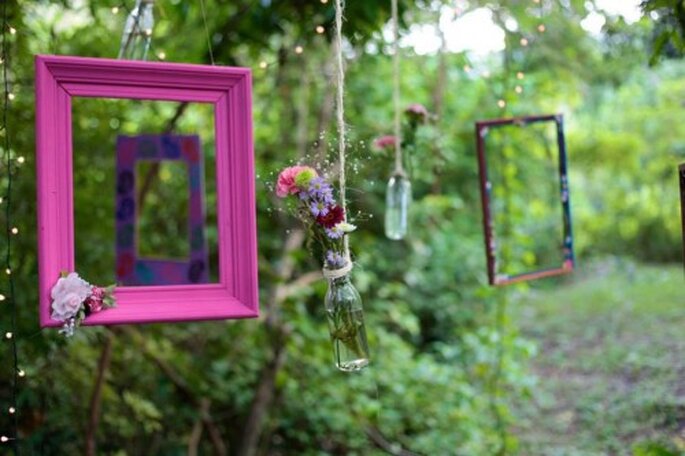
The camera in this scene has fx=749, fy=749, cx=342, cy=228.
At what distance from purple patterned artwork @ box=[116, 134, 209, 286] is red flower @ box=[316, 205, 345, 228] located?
4.67 ft

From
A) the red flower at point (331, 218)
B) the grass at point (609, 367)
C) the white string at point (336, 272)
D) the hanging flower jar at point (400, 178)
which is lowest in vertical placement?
the grass at point (609, 367)

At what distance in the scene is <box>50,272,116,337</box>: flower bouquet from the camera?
1.54m

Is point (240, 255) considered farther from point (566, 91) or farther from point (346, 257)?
point (566, 91)

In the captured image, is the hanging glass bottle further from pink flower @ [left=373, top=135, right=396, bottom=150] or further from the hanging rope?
pink flower @ [left=373, top=135, right=396, bottom=150]

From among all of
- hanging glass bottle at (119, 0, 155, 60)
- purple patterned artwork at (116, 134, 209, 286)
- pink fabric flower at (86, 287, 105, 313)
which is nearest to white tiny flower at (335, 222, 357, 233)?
pink fabric flower at (86, 287, 105, 313)

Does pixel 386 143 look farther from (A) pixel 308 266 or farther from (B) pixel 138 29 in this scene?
(A) pixel 308 266

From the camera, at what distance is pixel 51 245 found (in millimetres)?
1579

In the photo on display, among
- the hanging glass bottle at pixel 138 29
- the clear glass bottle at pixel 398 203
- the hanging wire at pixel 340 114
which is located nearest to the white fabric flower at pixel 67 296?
the hanging wire at pixel 340 114

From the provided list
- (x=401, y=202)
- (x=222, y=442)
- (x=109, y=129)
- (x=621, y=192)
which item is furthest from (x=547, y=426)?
(x=621, y=192)

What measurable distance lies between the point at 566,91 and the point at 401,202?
3104 mm

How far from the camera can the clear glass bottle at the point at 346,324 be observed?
1686mm

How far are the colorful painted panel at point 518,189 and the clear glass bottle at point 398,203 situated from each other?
0.83 feet

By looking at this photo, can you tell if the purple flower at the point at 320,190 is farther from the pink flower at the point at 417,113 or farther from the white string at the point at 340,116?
the pink flower at the point at 417,113

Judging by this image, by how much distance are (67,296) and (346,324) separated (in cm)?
60
